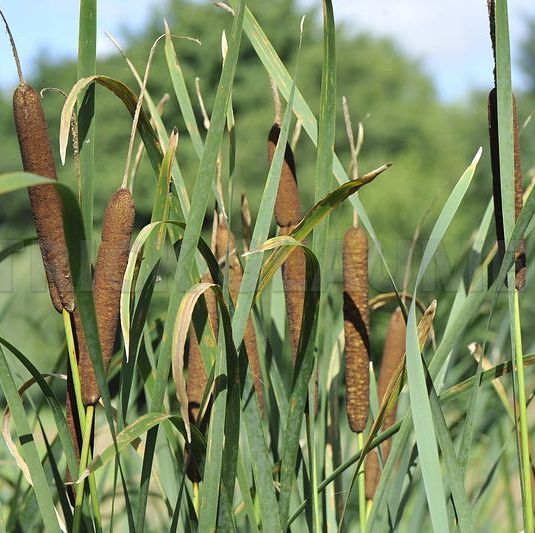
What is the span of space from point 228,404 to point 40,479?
0.55ft

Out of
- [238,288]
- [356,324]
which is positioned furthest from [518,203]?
[238,288]

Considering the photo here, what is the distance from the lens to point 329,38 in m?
0.70

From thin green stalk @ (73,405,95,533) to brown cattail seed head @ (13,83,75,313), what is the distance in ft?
0.32

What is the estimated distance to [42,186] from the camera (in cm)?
66

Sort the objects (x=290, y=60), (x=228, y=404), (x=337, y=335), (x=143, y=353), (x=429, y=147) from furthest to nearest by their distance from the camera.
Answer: (x=429, y=147) < (x=290, y=60) < (x=337, y=335) < (x=143, y=353) < (x=228, y=404)

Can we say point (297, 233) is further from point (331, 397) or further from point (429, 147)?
point (429, 147)

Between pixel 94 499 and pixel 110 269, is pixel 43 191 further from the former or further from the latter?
pixel 94 499

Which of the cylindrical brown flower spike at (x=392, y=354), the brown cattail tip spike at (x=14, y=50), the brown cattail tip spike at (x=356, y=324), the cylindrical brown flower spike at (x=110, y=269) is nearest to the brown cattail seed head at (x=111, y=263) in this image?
the cylindrical brown flower spike at (x=110, y=269)

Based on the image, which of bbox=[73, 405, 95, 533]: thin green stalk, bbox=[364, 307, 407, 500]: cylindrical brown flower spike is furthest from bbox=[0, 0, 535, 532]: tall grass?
bbox=[364, 307, 407, 500]: cylindrical brown flower spike

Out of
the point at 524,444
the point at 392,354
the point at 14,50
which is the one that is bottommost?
the point at 524,444

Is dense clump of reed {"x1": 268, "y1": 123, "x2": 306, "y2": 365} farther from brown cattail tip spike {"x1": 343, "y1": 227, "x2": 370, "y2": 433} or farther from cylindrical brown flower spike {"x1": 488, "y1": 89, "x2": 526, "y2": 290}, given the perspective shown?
cylindrical brown flower spike {"x1": 488, "y1": 89, "x2": 526, "y2": 290}

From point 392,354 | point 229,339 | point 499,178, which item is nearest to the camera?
point 229,339

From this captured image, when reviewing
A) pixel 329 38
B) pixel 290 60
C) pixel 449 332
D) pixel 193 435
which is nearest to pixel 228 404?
pixel 193 435

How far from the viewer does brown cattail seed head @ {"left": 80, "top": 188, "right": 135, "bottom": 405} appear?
2.12 feet
